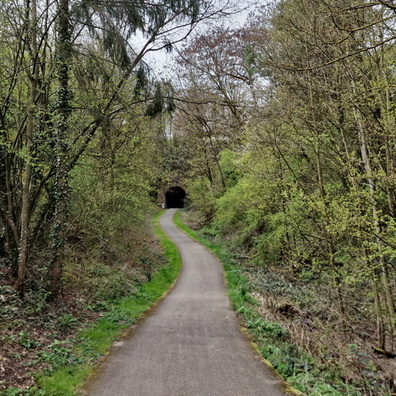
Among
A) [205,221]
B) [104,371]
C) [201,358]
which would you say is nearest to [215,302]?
[201,358]

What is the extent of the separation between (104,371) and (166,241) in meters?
17.7

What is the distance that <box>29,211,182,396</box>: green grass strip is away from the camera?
4230mm

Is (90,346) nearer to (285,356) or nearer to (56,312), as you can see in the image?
(56,312)

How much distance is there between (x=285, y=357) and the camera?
503 cm

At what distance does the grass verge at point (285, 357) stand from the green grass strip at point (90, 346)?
2.81 meters

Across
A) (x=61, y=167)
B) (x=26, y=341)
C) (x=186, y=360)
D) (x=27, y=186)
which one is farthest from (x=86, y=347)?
(x=61, y=167)

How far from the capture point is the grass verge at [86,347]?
4176 mm

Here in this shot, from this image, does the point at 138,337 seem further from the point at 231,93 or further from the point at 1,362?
the point at 231,93

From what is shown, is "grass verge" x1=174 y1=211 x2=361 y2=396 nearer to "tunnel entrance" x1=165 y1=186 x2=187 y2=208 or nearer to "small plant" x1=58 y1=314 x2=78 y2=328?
"small plant" x1=58 y1=314 x2=78 y2=328

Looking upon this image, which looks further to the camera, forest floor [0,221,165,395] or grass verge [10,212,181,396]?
forest floor [0,221,165,395]

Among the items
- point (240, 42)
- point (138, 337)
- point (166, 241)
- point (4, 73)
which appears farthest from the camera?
point (166, 241)

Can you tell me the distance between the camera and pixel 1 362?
435cm

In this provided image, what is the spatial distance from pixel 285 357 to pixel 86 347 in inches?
140

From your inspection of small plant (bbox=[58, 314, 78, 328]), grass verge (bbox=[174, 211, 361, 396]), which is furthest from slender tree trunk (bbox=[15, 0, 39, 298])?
grass verge (bbox=[174, 211, 361, 396])
